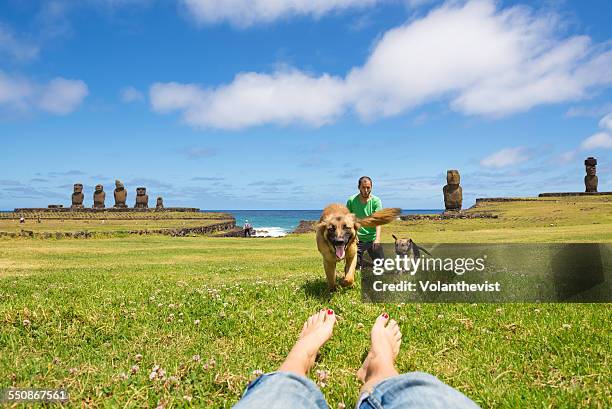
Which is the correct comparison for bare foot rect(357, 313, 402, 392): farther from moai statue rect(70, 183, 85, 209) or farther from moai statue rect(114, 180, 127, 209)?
moai statue rect(70, 183, 85, 209)

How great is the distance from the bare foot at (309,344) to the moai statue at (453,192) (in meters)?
65.2

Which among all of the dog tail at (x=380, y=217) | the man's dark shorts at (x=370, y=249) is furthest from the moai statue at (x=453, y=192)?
the dog tail at (x=380, y=217)

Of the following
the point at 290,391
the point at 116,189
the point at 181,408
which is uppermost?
the point at 116,189

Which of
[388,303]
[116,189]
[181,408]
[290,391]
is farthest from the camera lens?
[116,189]

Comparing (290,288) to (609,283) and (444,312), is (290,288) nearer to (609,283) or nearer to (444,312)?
(444,312)

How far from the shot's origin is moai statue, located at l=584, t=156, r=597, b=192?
267ft

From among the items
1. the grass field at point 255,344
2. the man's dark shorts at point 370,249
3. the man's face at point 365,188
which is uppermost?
the man's face at point 365,188

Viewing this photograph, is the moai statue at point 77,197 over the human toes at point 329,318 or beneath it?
over

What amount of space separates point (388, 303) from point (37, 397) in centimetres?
550

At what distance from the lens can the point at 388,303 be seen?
769 cm

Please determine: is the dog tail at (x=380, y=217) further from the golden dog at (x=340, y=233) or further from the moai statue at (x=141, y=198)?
the moai statue at (x=141, y=198)

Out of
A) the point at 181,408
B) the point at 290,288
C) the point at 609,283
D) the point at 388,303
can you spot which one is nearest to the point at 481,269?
the point at 609,283

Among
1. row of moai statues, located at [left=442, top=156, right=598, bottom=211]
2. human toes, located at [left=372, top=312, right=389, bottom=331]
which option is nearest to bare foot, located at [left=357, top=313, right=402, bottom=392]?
human toes, located at [left=372, top=312, right=389, bottom=331]

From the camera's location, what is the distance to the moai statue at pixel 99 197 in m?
90.9
